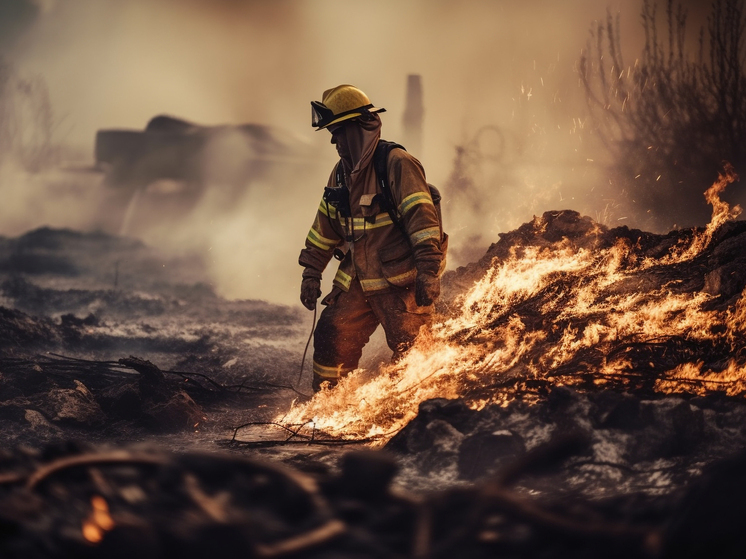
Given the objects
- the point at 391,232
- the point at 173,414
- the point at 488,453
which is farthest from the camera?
the point at 173,414

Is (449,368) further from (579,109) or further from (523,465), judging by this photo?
(579,109)

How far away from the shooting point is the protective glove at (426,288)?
15.7 ft

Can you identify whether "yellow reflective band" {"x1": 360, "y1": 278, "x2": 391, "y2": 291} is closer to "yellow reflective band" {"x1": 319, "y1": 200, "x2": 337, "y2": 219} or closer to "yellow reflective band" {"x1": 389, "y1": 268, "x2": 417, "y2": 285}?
"yellow reflective band" {"x1": 389, "y1": 268, "x2": 417, "y2": 285}

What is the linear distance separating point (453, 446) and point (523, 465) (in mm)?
2273

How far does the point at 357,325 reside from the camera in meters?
5.32

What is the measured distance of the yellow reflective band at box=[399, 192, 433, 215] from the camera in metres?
4.82

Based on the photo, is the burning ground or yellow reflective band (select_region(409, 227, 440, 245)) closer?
the burning ground

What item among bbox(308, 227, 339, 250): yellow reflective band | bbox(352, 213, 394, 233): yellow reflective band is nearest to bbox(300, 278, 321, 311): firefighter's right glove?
bbox(308, 227, 339, 250): yellow reflective band

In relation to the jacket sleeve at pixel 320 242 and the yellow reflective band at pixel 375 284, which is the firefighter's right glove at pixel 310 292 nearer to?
the jacket sleeve at pixel 320 242

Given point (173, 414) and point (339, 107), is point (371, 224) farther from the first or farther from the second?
point (173, 414)

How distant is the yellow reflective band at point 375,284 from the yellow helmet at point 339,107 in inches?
44.8

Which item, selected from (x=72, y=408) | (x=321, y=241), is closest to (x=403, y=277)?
(x=321, y=241)

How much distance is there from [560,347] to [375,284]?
1432 millimetres

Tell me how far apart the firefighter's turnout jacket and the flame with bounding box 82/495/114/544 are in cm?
330
